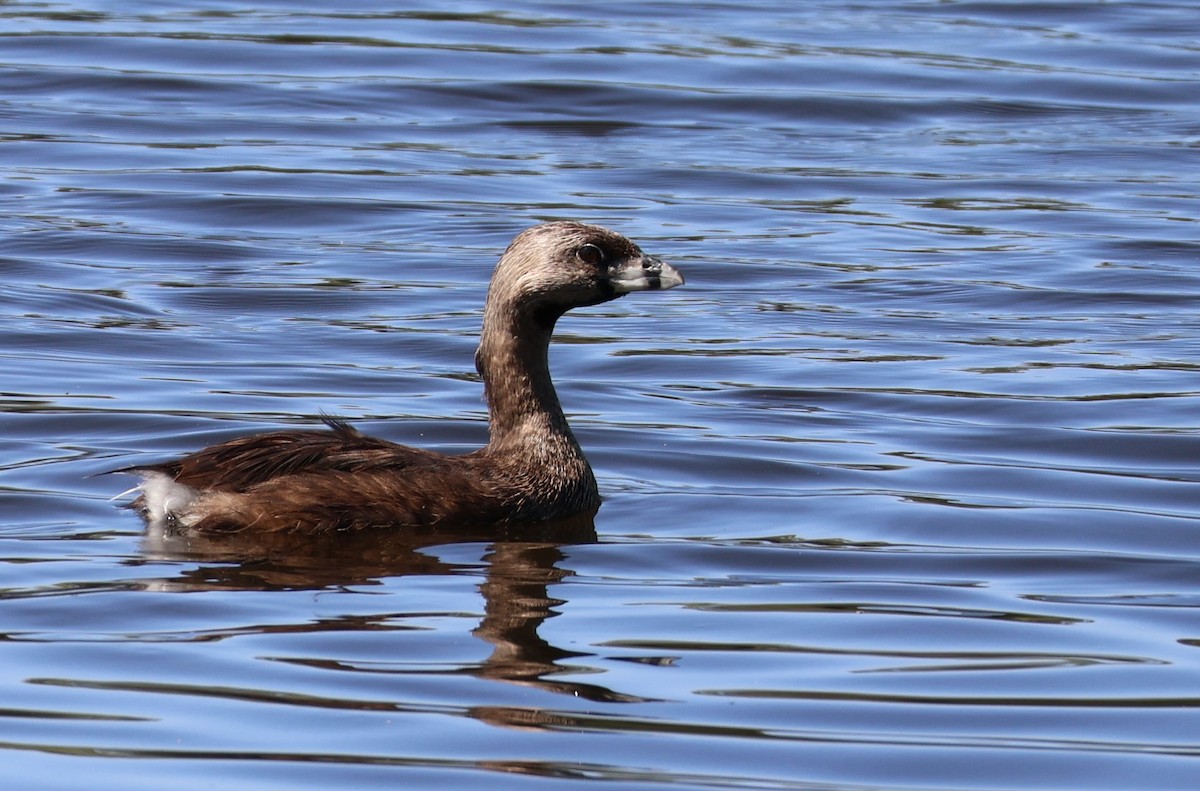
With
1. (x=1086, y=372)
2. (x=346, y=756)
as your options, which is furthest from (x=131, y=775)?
(x=1086, y=372)

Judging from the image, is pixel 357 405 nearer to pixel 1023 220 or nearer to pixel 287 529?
pixel 287 529

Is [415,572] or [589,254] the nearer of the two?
[415,572]

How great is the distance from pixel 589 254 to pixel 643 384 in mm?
2860

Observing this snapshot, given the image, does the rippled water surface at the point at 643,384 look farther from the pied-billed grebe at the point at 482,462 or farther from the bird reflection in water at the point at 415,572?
the pied-billed grebe at the point at 482,462

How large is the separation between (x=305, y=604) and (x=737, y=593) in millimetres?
1472

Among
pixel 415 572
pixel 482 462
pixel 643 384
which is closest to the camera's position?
pixel 415 572

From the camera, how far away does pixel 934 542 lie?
8945 millimetres

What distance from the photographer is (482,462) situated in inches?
363

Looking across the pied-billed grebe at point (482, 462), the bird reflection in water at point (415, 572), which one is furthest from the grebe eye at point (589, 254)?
the bird reflection in water at point (415, 572)

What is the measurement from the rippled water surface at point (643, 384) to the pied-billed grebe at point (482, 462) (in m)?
0.21

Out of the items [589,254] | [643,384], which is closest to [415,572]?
[589,254]

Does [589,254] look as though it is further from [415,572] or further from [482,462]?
[415,572]

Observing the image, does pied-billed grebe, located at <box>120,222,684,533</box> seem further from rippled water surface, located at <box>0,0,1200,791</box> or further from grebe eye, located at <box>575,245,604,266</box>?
rippled water surface, located at <box>0,0,1200,791</box>

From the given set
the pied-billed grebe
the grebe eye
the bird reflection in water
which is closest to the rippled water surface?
the bird reflection in water
